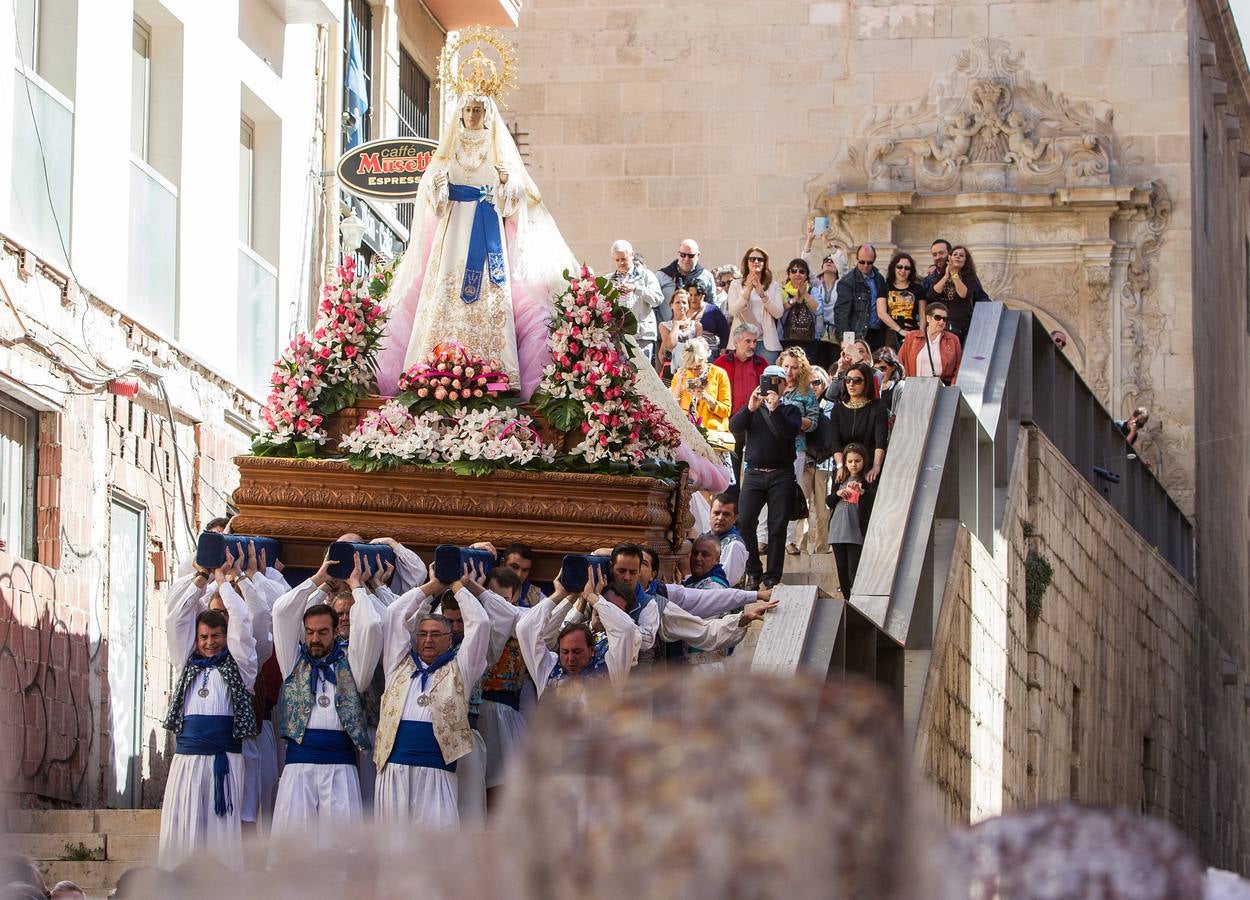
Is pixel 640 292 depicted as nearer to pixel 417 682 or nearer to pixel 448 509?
pixel 448 509

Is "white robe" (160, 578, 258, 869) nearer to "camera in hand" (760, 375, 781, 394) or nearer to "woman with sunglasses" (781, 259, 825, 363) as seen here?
"camera in hand" (760, 375, 781, 394)

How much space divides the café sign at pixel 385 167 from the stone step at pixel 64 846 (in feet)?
26.8

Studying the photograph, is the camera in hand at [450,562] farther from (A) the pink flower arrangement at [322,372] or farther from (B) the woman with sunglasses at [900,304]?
(B) the woman with sunglasses at [900,304]

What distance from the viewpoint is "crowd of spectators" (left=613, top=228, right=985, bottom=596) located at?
12867 millimetres

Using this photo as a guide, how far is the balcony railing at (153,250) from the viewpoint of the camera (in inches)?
607

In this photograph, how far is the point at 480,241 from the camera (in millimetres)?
11797

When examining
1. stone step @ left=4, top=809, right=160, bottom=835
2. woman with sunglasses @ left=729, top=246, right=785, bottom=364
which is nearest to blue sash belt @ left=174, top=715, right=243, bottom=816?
stone step @ left=4, top=809, right=160, bottom=835

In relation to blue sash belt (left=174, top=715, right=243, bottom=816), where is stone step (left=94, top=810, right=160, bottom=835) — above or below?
below

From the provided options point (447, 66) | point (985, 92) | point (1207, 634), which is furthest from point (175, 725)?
point (985, 92)

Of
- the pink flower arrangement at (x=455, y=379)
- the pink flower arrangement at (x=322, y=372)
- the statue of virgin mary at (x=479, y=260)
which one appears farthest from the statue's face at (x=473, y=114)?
the pink flower arrangement at (x=455, y=379)

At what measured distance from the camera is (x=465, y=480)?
10.6 meters

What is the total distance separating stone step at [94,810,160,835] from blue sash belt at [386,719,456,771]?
140 cm

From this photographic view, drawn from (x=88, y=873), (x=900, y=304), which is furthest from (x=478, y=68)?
(x=900, y=304)

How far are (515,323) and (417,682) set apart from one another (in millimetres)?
2695
